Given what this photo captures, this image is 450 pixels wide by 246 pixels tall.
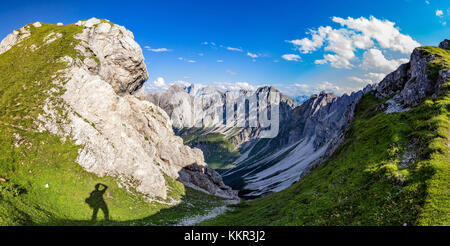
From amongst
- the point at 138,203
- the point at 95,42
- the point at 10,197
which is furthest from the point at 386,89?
the point at 95,42

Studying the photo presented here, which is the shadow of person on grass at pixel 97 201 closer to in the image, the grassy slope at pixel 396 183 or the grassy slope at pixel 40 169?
the grassy slope at pixel 40 169

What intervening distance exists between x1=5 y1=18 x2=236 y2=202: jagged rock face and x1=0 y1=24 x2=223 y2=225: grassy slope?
267 cm

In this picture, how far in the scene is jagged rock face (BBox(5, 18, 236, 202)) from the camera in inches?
1890

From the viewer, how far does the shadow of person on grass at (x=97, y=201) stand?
37.1m

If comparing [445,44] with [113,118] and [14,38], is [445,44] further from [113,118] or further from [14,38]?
[14,38]

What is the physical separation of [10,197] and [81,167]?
60.3 feet

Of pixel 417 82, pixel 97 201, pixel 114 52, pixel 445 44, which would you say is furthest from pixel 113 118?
pixel 445 44

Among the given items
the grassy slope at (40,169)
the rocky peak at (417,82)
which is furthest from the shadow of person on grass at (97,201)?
the rocky peak at (417,82)

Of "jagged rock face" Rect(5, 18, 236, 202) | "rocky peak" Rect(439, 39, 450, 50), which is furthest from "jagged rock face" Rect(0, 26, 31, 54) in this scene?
"rocky peak" Rect(439, 39, 450, 50)

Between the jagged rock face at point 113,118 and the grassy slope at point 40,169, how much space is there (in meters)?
2.67

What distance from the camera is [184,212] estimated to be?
6034cm
